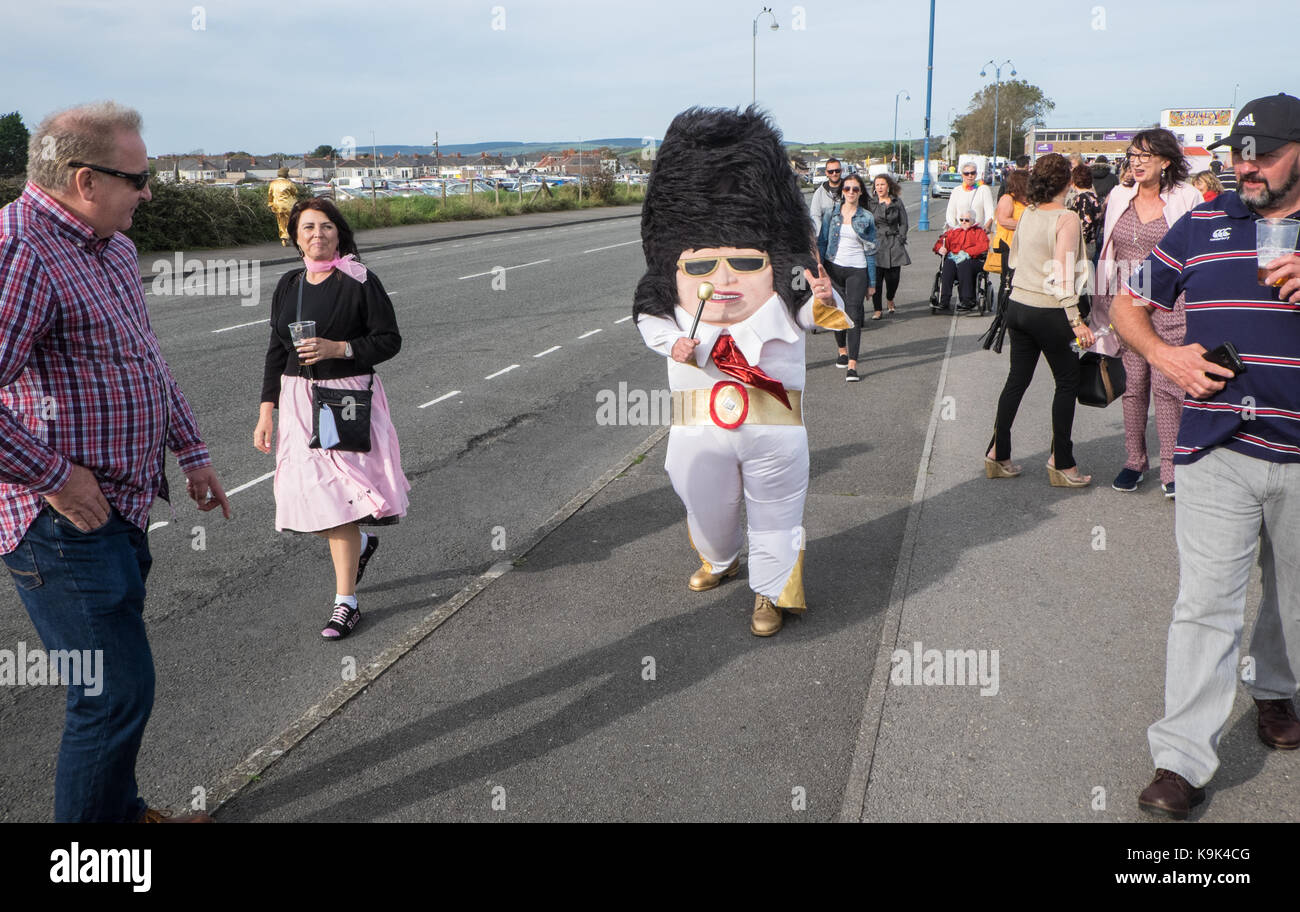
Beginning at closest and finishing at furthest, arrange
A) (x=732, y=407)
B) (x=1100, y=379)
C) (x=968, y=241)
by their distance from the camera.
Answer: (x=732, y=407) → (x=1100, y=379) → (x=968, y=241)

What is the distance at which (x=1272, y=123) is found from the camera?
3.13 meters

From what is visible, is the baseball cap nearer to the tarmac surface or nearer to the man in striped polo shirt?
the man in striped polo shirt

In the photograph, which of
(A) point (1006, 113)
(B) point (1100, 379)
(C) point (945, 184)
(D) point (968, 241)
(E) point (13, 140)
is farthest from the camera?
(A) point (1006, 113)

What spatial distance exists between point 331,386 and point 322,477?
0.40 metres

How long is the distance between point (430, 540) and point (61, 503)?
3234mm

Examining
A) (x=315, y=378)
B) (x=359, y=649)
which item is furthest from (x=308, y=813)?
(x=315, y=378)

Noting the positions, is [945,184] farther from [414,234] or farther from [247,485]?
[247,485]

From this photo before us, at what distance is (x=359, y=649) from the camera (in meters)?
4.47

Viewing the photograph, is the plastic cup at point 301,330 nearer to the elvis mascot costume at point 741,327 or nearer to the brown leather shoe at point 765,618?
the elvis mascot costume at point 741,327

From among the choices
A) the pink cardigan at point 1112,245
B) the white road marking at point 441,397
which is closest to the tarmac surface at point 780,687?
the pink cardigan at point 1112,245

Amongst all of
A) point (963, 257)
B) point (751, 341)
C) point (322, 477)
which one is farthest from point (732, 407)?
point (963, 257)

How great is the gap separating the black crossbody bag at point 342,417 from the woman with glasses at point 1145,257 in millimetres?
4067

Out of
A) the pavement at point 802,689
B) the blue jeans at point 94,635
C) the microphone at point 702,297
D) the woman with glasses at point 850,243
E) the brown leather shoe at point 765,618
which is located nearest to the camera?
the blue jeans at point 94,635

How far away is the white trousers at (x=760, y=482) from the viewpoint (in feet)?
14.9
